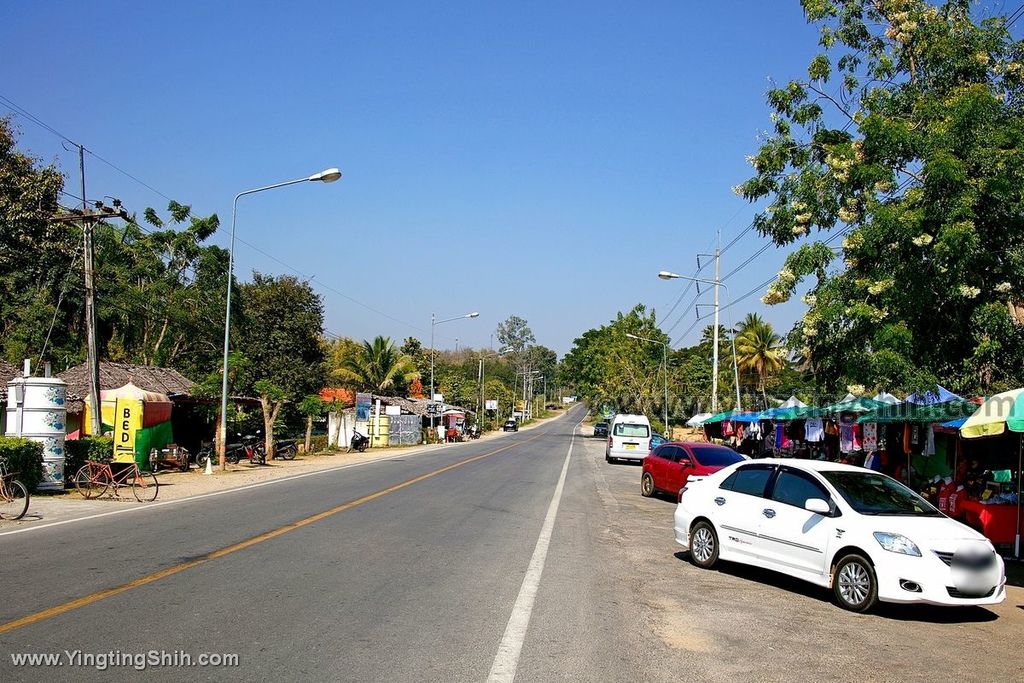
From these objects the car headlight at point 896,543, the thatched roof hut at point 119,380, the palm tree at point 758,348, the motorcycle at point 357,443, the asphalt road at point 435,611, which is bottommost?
the motorcycle at point 357,443

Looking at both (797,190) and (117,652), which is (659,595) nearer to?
(117,652)

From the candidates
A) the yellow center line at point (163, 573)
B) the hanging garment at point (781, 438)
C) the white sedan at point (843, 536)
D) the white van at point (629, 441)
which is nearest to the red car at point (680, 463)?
the yellow center line at point (163, 573)

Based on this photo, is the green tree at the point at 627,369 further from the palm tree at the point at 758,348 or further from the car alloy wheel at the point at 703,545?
the car alloy wheel at the point at 703,545

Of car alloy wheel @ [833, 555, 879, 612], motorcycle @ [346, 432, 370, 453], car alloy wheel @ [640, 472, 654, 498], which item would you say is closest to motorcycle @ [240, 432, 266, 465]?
motorcycle @ [346, 432, 370, 453]

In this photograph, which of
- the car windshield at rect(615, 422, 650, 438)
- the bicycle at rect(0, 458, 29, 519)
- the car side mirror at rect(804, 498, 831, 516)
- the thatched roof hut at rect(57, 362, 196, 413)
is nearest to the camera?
the car side mirror at rect(804, 498, 831, 516)

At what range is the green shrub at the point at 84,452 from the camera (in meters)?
20.5

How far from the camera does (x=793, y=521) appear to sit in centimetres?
941

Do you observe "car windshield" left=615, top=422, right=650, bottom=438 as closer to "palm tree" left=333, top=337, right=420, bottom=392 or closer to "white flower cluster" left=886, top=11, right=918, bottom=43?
"white flower cluster" left=886, top=11, right=918, bottom=43

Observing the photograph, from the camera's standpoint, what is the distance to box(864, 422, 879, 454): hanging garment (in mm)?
18547

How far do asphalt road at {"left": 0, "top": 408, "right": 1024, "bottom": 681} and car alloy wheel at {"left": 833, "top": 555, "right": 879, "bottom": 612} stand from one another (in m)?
0.17

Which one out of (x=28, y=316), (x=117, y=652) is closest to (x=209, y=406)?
(x=28, y=316)

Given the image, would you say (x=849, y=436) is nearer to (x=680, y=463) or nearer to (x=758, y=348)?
(x=680, y=463)

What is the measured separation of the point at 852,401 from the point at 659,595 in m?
11.1

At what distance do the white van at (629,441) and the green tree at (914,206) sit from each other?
60.9ft
